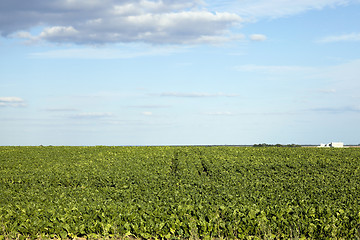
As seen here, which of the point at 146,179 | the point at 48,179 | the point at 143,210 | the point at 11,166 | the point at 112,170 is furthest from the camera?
the point at 11,166

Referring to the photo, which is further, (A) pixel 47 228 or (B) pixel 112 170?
(B) pixel 112 170

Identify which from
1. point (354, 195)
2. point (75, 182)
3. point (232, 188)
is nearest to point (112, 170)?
point (75, 182)

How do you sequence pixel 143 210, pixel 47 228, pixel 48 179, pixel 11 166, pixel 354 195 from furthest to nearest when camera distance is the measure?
pixel 11 166
pixel 48 179
pixel 354 195
pixel 143 210
pixel 47 228

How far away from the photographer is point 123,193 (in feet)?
58.5

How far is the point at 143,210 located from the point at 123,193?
4.63m

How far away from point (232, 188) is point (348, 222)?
6901 millimetres

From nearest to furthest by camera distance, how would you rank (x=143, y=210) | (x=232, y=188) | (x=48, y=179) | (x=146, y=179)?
(x=143, y=210) < (x=232, y=188) < (x=146, y=179) < (x=48, y=179)

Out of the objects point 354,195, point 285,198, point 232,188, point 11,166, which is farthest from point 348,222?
point 11,166

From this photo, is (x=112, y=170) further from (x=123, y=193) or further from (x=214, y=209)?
(x=214, y=209)

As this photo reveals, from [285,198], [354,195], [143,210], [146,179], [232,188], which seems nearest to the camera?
[143,210]

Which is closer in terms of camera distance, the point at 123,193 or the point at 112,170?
the point at 123,193

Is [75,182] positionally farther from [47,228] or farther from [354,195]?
[354,195]

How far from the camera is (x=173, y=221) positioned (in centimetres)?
1261

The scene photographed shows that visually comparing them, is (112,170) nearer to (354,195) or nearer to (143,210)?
(143,210)
